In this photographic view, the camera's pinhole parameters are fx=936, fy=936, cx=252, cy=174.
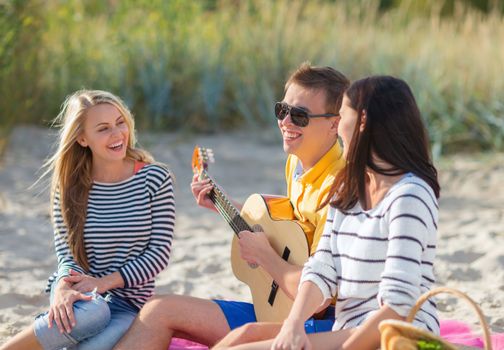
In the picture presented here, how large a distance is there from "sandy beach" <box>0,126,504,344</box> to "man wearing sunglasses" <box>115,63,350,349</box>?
101cm

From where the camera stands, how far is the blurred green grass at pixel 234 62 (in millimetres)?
8500

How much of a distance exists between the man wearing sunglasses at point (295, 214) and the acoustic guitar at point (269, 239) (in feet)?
0.14

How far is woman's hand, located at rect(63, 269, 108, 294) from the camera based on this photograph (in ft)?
11.1

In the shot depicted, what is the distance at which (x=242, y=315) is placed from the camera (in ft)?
11.1

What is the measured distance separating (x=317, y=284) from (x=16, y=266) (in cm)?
281

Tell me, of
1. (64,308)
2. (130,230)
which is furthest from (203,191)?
(64,308)

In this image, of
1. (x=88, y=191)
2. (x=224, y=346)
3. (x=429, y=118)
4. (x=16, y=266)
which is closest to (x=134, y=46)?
(x=429, y=118)

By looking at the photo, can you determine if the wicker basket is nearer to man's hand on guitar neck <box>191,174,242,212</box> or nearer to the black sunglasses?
the black sunglasses

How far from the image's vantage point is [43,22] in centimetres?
836

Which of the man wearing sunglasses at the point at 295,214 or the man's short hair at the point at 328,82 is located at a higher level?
the man's short hair at the point at 328,82

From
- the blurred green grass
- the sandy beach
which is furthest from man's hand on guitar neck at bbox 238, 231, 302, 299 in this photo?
the blurred green grass

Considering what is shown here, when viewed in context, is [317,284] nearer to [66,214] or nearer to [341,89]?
[341,89]

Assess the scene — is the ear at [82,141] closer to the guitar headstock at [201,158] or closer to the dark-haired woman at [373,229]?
the guitar headstock at [201,158]

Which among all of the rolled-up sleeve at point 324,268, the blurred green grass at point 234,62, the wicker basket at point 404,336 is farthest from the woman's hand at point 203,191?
the blurred green grass at point 234,62
